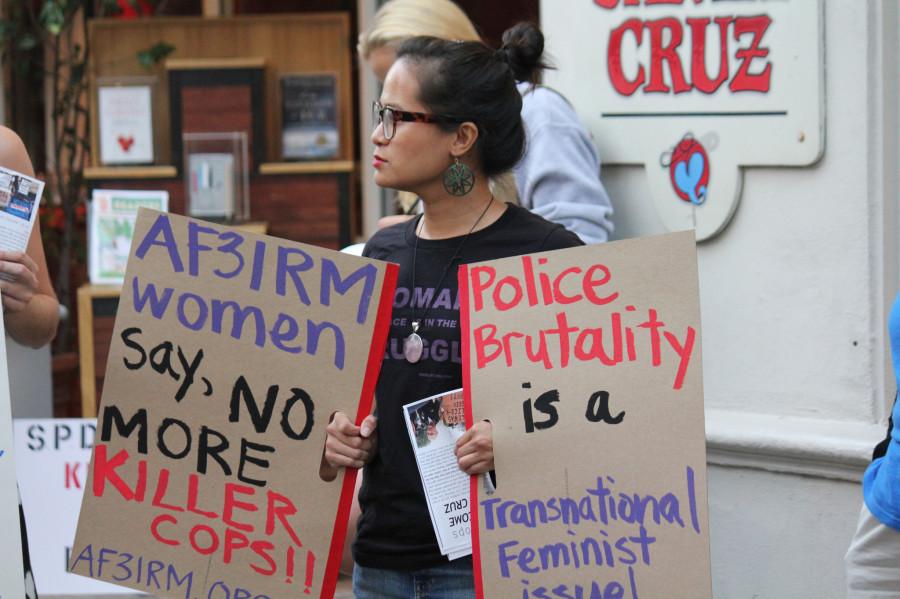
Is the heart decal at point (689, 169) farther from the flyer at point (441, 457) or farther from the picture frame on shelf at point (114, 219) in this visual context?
the picture frame on shelf at point (114, 219)

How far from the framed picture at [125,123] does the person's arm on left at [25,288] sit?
13.0 ft

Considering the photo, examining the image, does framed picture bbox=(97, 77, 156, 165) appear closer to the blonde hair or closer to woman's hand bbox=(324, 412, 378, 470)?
the blonde hair

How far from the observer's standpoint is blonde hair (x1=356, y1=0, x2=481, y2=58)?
3828 millimetres

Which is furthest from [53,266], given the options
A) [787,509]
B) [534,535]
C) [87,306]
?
[534,535]

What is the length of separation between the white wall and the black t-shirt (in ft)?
4.04

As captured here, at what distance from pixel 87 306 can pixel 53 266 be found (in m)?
1.47

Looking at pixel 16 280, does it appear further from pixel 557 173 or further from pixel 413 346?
pixel 557 173

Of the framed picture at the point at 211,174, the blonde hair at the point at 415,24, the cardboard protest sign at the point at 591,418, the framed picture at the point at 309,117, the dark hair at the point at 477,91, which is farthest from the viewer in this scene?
the framed picture at the point at 309,117

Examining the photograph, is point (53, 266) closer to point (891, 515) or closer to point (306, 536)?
point (306, 536)

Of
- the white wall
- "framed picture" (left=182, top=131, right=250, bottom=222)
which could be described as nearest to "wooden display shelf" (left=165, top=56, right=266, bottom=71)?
"framed picture" (left=182, top=131, right=250, bottom=222)

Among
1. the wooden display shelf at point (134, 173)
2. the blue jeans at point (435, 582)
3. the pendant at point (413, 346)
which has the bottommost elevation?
the blue jeans at point (435, 582)

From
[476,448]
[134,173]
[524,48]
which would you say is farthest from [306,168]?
[476,448]

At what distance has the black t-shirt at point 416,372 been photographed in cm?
262

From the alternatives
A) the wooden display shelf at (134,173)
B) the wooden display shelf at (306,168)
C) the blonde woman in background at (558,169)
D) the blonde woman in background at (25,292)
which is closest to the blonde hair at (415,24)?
the blonde woman in background at (558,169)
